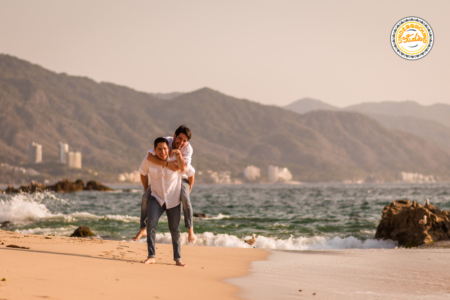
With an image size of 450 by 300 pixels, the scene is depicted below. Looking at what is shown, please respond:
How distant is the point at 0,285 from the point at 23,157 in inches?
7751

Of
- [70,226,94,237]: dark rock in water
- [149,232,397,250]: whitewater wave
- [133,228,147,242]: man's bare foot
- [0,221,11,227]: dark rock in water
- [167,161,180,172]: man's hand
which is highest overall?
[167,161,180,172]: man's hand

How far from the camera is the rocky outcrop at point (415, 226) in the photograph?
48.9 ft

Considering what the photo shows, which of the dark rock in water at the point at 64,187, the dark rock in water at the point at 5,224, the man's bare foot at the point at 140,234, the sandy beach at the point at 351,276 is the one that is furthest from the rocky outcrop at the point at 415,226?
the dark rock in water at the point at 64,187

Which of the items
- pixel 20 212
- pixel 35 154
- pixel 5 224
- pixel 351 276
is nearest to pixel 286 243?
pixel 351 276

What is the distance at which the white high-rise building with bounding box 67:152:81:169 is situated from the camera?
190238 mm

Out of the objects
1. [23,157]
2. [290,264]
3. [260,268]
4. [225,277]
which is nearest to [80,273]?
[225,277]

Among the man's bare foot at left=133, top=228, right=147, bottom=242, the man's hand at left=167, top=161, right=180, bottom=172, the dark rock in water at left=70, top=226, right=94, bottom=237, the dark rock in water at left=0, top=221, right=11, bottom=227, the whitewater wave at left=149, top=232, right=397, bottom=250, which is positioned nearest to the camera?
the man's hand at left=167, top=161, right=180, bottom=172

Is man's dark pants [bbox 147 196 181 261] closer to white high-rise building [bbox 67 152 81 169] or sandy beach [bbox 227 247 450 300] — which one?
sandy beach [bbox 227 247 450 300]

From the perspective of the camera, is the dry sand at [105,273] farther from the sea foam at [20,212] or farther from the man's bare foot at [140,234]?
the sea foam at [20,212]

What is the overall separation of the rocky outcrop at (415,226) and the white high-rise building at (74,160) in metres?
184

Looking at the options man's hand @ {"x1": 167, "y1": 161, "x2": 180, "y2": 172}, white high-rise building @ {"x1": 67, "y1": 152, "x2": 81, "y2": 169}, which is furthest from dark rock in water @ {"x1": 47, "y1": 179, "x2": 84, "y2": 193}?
white high-rise building @ {"x1": 67, "y1": 152, "x2": 81, "y2": 169}

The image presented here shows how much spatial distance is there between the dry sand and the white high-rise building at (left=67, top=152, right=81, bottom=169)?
188 m

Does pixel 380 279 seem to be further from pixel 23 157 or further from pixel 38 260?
pixel 23 157

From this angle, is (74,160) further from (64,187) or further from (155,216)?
(155,216)
